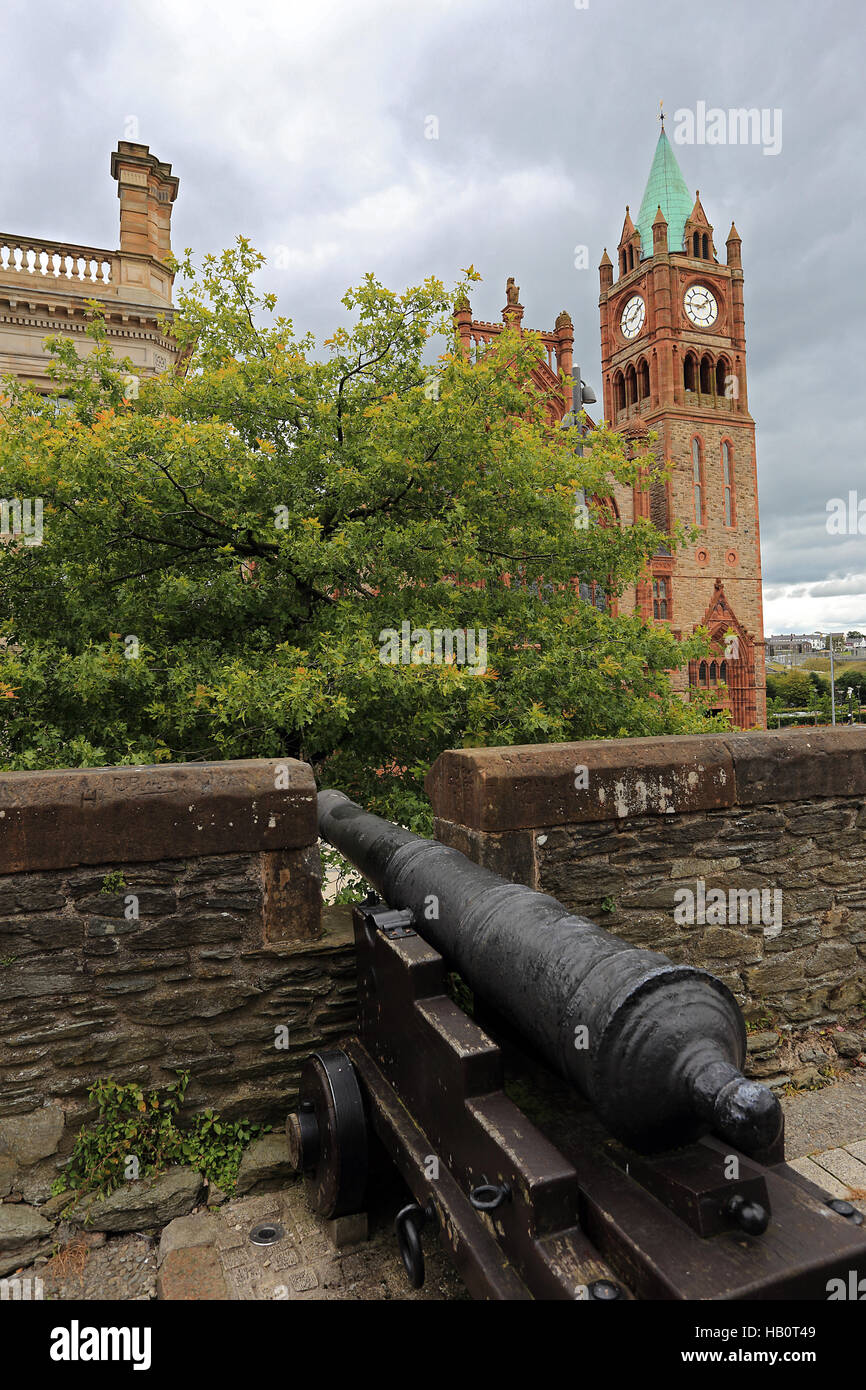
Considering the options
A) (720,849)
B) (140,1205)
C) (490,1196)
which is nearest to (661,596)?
(720,849)

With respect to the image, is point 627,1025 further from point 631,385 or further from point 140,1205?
point 631,385

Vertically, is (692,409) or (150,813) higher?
(692,409)

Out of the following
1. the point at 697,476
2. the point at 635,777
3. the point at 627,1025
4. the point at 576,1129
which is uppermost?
the point at 697,476

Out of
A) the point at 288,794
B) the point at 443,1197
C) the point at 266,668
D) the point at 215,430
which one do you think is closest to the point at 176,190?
the point at 215,430

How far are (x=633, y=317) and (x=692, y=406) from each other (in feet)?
27.2

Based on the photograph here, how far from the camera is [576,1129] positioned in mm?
2156

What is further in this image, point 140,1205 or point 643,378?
point 643,378

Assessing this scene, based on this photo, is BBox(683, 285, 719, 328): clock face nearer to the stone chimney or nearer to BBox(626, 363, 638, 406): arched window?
BBox(626, 363, 638, 406): arched window

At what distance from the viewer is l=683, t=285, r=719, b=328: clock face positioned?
45281 millimetres

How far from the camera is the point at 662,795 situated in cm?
372

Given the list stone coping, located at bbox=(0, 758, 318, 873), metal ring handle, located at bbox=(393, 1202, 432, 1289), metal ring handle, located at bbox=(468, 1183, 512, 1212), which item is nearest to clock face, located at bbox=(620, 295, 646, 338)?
stone coping, located at bbox=(0, 758, 318, 873)

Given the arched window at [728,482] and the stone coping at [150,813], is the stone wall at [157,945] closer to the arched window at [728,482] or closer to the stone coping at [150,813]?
the stone coping at [150,813]
